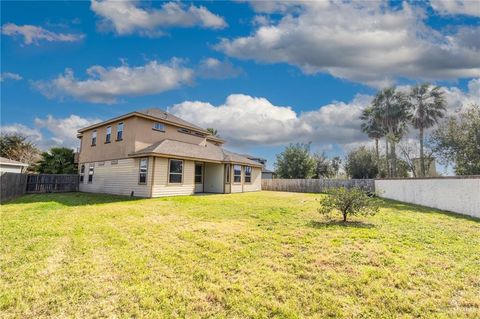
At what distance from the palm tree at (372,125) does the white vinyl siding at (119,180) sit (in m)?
32.9

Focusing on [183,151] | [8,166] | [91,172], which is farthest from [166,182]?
[8,166]

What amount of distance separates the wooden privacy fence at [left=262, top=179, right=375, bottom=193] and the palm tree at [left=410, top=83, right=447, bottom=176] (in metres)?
10.6

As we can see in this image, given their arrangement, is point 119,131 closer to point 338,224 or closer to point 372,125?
point 338,224

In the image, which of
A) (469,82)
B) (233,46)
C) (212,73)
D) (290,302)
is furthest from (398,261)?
(469,82)

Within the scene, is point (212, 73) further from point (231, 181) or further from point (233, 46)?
point (231, 181)

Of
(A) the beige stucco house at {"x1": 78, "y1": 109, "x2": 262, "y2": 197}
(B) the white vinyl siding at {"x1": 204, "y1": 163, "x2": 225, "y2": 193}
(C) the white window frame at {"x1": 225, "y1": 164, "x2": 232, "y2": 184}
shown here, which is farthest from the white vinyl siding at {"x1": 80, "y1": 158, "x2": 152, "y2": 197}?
(C) the white window frame at {"x1": 225, "y1": 164, "x2": 232, "y2": 184}

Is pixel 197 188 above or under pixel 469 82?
under

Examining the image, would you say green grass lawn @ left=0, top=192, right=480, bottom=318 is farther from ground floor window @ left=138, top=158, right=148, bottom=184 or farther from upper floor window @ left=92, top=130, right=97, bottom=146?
upper floor window @ left=92, top=130, right=97, bottom=146

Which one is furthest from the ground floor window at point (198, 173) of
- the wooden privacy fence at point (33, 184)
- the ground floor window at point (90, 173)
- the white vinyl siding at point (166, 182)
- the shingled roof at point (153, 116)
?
the wooden privacy fence at point (33, 184)

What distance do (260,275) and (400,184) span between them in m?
16.1

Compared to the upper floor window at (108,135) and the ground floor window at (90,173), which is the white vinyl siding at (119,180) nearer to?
the ground floor window at (90,173)

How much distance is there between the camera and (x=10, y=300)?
349cm

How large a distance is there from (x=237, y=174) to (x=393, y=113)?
24680mm

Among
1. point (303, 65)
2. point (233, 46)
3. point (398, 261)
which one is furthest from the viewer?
point (303, 65)
